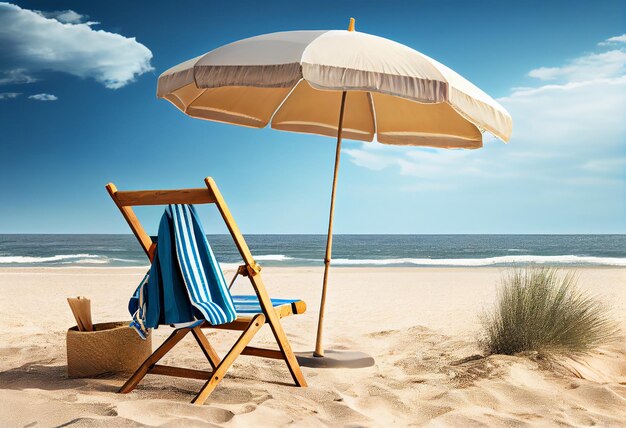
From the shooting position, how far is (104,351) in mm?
3494

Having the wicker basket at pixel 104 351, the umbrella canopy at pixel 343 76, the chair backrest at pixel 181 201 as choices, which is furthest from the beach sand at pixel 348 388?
the umbrella canopy at pixel 343 76

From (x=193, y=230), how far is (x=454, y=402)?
1.56m

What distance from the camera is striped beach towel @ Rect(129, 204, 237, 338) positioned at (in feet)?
9.51

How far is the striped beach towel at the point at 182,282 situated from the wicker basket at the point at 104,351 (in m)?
0.53

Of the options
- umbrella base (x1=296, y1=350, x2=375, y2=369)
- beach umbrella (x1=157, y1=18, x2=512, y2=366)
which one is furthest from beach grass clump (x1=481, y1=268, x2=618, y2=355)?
beach umbrella (x1=157, y1=18, x2=512, y2=366)

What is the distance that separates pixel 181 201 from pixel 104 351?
1.18 metres

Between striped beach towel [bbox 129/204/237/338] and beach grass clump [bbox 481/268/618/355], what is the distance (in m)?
2.06

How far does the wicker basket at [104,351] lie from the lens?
11.2 ft

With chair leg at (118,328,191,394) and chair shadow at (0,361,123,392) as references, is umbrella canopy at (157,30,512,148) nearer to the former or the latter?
chair leg at (118,328,191,394)

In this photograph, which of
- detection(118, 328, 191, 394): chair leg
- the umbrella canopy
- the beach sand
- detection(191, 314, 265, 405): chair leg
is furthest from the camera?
detection(118, 328, 191, 394): chair leg

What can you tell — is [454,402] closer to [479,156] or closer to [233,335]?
[233,335]

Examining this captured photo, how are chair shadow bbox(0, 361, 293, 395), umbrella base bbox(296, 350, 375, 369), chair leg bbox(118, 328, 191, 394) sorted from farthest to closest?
A: umbrella base bbox(296, 350, 375, 369) < chair shadow bbox(0, 361, 293, 395) < chair leg bbox(118, 328, 191, 394)

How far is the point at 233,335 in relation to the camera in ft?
16.6

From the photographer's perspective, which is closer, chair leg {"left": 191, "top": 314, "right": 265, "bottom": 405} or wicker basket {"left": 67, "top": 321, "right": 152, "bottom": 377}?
chair leg {"left": 191, "top": 314, "right": 265, "bottom": 405}
